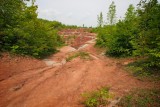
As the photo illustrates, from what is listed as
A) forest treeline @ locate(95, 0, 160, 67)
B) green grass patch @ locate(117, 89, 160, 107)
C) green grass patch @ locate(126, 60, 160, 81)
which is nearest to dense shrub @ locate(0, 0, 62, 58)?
forest treeline @ locate(95, 0, 160, 67)

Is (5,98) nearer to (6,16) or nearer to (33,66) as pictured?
(33,66)

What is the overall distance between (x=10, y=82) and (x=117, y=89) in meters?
4.75

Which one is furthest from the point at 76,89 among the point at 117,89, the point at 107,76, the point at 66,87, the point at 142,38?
the point at 142,38

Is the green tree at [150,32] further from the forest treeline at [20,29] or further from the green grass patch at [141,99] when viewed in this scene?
the forest treeline at [20,29]

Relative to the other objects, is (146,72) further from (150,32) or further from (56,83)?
(56,83)

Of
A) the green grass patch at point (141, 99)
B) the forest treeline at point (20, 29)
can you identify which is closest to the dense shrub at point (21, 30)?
the forest treeline at point (20, 29)

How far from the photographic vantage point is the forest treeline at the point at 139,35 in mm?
8484

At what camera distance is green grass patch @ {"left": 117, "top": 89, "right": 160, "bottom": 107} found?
550 centimetres

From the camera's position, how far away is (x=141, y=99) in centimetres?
577

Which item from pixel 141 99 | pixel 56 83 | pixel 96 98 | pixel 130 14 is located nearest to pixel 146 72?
pixel 141 99

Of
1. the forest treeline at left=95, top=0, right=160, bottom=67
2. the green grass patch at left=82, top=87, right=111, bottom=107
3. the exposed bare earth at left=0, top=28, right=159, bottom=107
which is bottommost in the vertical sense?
the exposed bare earth at left=0, top=28, right=159, bottom=107

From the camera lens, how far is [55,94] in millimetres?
6527

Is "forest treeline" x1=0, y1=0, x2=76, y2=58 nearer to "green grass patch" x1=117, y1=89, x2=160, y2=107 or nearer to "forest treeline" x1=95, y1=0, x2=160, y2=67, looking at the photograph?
"forest treeline" x1=95, y1=0, x2=160, y2=67

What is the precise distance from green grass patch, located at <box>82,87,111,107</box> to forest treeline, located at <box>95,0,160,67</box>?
2706mm
